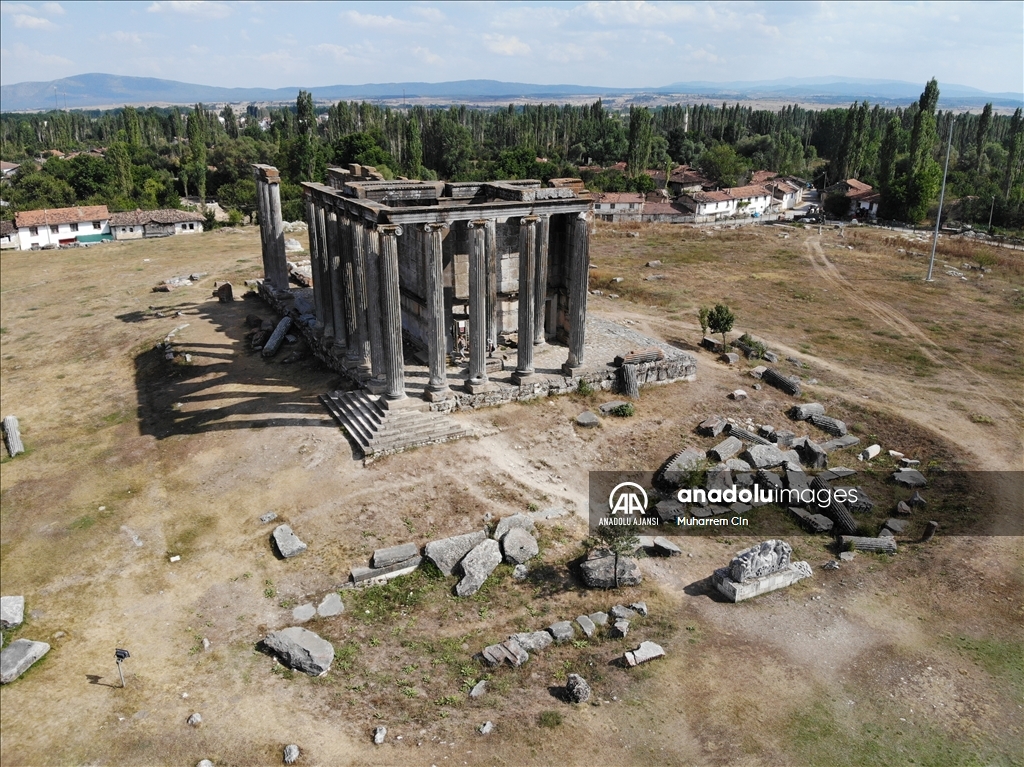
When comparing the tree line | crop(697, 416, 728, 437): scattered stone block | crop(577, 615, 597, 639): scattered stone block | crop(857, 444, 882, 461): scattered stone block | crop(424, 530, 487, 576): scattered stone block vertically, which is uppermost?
the tree line

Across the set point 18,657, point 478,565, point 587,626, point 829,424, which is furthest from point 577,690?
point 829,424

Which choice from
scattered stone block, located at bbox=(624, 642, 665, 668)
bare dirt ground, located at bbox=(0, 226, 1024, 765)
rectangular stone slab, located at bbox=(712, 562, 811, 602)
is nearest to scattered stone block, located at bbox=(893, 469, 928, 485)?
bare dirt ground, located at bbox=(0, 226, 1024, 765)

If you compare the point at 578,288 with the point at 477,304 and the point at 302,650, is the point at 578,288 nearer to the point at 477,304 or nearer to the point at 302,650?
the point at 477,304

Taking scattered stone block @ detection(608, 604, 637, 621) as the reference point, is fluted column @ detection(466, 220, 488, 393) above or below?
above

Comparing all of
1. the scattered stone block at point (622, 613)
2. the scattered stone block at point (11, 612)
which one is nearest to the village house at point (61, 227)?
the scattered stone block at point (11, 612)

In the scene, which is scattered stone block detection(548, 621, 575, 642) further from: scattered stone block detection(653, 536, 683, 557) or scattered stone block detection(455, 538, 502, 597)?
scattered stone block detection(653, 536, 683, 557)

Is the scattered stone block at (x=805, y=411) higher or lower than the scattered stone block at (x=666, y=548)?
higher

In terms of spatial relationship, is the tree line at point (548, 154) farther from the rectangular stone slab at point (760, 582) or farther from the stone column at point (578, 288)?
the rectangular stone slab at point (760, 582)
